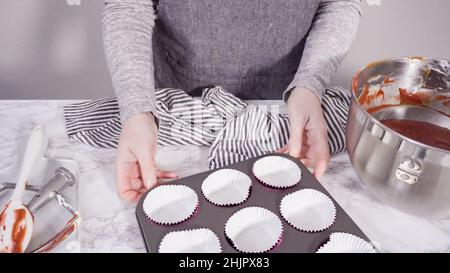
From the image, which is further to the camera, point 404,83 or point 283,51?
point 283,51

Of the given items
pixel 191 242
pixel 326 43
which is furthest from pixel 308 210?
pixel 326 43

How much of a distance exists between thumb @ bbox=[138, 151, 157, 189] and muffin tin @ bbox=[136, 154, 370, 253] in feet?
0.11

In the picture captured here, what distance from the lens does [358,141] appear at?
592 mm

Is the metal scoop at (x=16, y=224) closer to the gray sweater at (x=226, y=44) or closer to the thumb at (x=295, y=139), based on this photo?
the gray sweater at (x=226, y=44)

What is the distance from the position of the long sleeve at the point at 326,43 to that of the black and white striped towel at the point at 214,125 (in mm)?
52

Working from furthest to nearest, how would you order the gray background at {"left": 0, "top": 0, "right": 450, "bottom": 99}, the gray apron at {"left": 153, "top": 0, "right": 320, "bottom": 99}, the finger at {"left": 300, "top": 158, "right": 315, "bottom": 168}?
the gray background at {"left": 0, "top": 0, "right": 450, "bottom": 99}, the gray apron at {"left": 153, "top": 0, "right": 320, "bottom": 99}, the finger at {"left": 300, "top": 158, "right": 315, "bottom": 168}

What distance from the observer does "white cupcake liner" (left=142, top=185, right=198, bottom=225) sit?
1.95 ft

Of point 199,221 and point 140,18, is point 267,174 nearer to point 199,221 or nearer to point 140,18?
point 199,221

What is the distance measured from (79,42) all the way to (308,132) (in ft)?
3.59

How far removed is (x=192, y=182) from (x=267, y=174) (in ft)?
0.40

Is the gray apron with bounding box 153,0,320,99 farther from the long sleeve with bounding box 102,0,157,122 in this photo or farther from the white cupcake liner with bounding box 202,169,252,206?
the white cupcake liner with bounding box 202,169,252,206

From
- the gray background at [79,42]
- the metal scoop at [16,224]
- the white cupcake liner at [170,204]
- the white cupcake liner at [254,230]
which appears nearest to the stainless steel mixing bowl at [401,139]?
the white cupcake liner at [254,230]

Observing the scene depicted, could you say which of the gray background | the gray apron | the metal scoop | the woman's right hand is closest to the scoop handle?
the metal scoop
